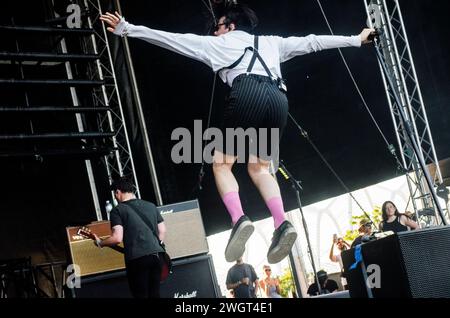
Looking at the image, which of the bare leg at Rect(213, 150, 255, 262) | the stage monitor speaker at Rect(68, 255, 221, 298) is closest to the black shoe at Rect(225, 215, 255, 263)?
the bare leg at Rect(213, 150, 255, 262)

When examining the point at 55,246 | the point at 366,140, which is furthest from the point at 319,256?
the point at 55,246

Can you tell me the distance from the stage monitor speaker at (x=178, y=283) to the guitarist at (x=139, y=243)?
0.78 meters

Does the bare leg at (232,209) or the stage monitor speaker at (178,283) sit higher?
the bare leg at (232,209)

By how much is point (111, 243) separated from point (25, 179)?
478 cm

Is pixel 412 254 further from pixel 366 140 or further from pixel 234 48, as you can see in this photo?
pixel 366 140

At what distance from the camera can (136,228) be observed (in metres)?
4.18

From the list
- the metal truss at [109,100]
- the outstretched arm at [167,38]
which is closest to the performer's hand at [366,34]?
the outstretched arm at [167,38]

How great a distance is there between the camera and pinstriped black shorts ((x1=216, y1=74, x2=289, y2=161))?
2.71 metres

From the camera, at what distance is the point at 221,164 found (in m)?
2.82

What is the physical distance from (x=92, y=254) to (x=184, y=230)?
83 cm

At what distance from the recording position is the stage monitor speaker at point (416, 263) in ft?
9.47

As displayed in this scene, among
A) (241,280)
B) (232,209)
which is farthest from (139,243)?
(241,280)

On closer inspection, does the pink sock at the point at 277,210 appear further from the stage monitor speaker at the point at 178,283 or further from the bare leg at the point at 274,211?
the stage monitor speaker at the point at 178,283

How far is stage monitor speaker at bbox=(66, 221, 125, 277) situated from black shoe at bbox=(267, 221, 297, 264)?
256cm
